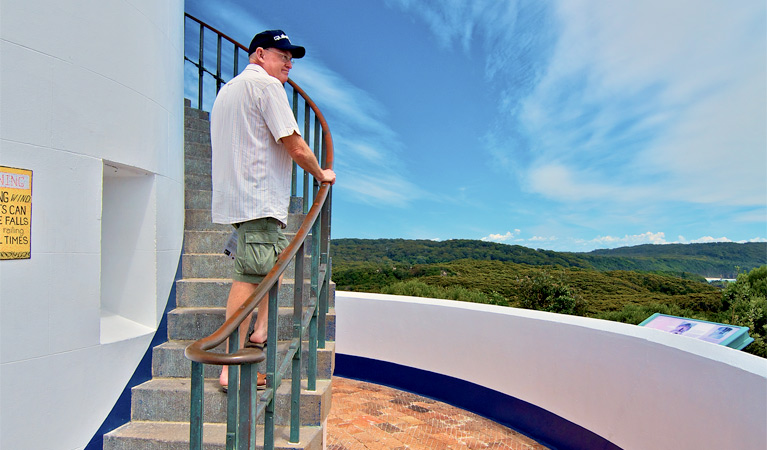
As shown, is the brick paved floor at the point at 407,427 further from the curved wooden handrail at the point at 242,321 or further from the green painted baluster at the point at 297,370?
the curved wooden handrail at the point at 242,321

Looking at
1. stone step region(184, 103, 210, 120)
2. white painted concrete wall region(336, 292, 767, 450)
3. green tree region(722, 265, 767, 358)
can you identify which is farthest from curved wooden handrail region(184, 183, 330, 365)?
green tree region(722, 265, 767, 358)

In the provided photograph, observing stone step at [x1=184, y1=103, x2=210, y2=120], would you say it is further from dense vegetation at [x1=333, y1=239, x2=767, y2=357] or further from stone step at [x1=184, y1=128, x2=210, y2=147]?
dense vegetation at [x1=333, y1=239, x2=767, y2=357]

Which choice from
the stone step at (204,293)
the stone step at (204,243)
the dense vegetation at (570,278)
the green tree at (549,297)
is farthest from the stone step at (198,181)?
the green tree at (549,297)

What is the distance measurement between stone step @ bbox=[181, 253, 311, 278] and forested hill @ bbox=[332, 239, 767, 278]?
1107cm

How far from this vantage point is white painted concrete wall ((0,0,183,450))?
1828 millimetres

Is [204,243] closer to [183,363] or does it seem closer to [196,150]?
[183,363]

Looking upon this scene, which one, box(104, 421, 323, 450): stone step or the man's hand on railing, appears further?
the man's hand on railing

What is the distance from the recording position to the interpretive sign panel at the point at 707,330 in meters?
2.82

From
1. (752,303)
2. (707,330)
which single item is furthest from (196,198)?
(752,303)

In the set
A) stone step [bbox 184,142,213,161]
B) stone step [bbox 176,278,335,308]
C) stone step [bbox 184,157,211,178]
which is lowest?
stone step [bbox 176,278,335,308]

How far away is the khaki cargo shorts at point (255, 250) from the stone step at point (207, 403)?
61 cm

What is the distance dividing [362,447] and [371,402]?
0.92 metres

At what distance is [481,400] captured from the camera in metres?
3.68

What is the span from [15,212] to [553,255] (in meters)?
20.4
